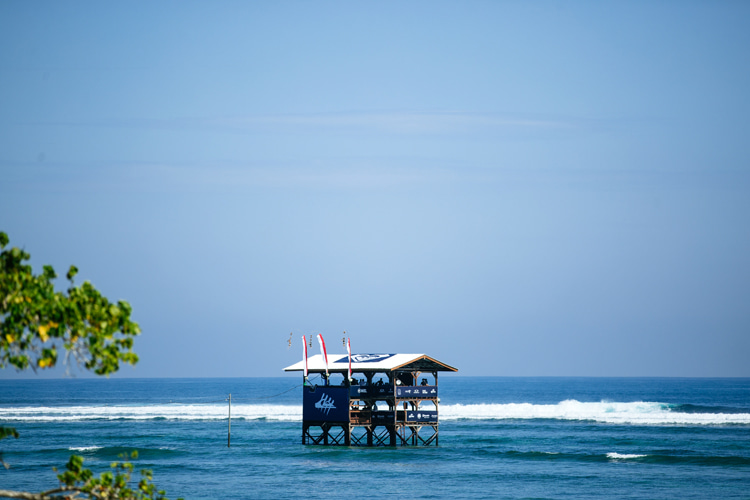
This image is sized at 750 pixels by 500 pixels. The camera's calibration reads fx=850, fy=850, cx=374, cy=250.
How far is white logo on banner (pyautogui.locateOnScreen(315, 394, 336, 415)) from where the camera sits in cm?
4388

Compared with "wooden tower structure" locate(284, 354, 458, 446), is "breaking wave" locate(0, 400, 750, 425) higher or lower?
lower

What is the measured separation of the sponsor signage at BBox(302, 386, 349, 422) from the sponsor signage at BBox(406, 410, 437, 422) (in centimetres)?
347

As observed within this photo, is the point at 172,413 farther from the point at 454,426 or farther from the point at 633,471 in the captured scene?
the point at 633,471

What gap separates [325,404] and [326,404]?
6 cm

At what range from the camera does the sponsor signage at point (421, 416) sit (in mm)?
44656

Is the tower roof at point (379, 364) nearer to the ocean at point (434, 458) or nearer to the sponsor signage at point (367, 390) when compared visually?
the sponsor signage at point (367, 390)

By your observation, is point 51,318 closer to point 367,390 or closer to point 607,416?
point 367,390

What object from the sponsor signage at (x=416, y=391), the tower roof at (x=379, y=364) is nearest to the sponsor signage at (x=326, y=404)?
the tower roof at (x=379, y=364)

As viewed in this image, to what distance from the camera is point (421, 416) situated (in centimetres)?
4488

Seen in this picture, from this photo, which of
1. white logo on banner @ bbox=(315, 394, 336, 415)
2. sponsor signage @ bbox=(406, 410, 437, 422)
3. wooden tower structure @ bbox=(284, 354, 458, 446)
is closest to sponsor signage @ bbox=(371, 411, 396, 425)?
wooden tower structure @ bbox=(284, 354, 458, 446)

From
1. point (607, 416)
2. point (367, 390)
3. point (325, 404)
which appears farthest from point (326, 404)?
point (607, 416)

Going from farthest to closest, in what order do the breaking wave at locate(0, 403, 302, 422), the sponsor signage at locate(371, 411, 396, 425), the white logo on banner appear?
the breaking wave at locate(0, 403, 302, 422)
the sponsor signage at locate(371, 411, 396, 425)
the white logo on banner

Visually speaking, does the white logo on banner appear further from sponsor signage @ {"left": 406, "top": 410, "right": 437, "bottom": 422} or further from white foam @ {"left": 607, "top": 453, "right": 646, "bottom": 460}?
white foam @ {"left": 607, "top": 453, "right": 646, "bottom": 460}

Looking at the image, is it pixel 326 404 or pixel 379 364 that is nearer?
pixel 379 364
